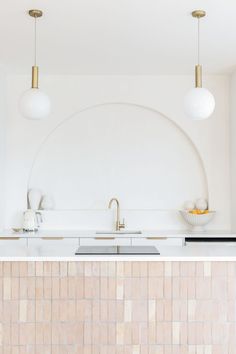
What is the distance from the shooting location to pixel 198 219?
4988 millimetres

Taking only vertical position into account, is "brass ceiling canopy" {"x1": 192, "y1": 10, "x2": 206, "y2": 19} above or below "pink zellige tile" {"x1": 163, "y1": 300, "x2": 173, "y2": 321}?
above

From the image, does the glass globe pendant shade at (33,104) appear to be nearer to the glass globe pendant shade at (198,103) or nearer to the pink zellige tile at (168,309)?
the glass globe pendant shade at (198,103)

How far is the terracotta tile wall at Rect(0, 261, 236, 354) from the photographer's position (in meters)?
2.87

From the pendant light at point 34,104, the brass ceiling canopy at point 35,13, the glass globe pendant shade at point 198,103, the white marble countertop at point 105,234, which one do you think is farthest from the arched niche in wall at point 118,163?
the glass globe pendant shade at point 198,103

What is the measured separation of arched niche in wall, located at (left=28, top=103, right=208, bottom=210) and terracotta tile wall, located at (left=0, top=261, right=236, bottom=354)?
2.44 metres

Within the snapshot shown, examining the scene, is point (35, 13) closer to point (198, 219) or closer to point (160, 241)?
point (160, 241)

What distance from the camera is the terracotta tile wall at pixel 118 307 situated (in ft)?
9.41

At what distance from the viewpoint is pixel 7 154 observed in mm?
5238

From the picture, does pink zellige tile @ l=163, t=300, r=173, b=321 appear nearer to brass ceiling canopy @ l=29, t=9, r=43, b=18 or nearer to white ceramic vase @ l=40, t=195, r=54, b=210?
brass ceiling canopy @ l=29, t=9, r=43, b=18

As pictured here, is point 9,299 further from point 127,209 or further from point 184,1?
point 127,209

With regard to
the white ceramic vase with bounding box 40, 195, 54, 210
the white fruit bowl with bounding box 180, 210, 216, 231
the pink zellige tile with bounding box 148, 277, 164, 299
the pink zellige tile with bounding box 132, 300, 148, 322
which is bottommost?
the pink zellige tile with bounding box 132, 300, 148, 322

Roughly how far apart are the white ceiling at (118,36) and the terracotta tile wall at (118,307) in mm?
1758

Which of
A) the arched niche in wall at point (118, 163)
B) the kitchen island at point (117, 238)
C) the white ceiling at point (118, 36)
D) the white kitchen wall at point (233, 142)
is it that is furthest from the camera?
the arched niche in wall at point (118, 163)

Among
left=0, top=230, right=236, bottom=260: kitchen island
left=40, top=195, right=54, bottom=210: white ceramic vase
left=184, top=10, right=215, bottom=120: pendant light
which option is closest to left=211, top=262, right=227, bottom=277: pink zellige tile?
left=184, top=10, right=215, bottom=120: pendant light
